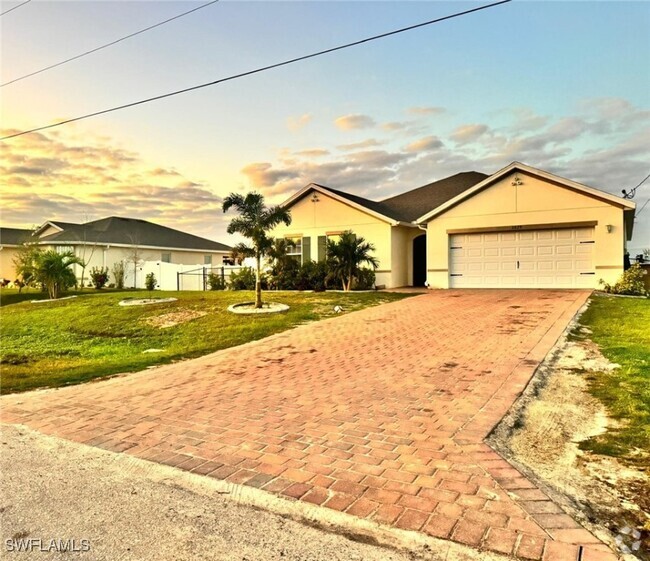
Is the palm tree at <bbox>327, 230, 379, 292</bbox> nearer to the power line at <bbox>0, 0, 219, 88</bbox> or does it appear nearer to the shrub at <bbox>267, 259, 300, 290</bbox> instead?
the shrub at <bbox>267, 259, 300, 290</bbox>

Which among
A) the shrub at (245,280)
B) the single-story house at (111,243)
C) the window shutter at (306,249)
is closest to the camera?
the shrub at (245,280)

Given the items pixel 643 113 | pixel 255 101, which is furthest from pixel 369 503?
pixel 643 113

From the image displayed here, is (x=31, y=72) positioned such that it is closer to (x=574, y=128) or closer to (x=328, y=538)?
(x=328, y=538)

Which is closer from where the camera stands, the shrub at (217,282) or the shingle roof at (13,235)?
the shrub at (217,282)

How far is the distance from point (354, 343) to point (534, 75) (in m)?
9.49

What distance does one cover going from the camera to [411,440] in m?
4.15

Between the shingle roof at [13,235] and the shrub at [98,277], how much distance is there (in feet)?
21.7

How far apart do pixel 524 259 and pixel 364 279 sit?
678 centimetres

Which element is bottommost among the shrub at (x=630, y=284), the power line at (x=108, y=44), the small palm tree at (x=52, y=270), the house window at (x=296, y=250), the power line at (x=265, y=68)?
the shrub at (x=630, y=284)

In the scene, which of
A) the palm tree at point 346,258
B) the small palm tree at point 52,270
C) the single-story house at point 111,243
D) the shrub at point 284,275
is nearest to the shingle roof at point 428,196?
the palm tree at point 346,258

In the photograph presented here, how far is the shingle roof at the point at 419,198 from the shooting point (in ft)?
72.9

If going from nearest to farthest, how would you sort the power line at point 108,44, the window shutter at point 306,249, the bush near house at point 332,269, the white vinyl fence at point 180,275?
the power line at point 108,44 < the bush near house at point 332,269 < the window shutter at point 306,249 < the white vinyl fence at point 180,275

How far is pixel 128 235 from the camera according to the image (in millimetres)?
33000

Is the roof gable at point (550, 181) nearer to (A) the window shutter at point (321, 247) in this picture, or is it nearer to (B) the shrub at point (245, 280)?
(A) the window shutter at point (321, 247)
